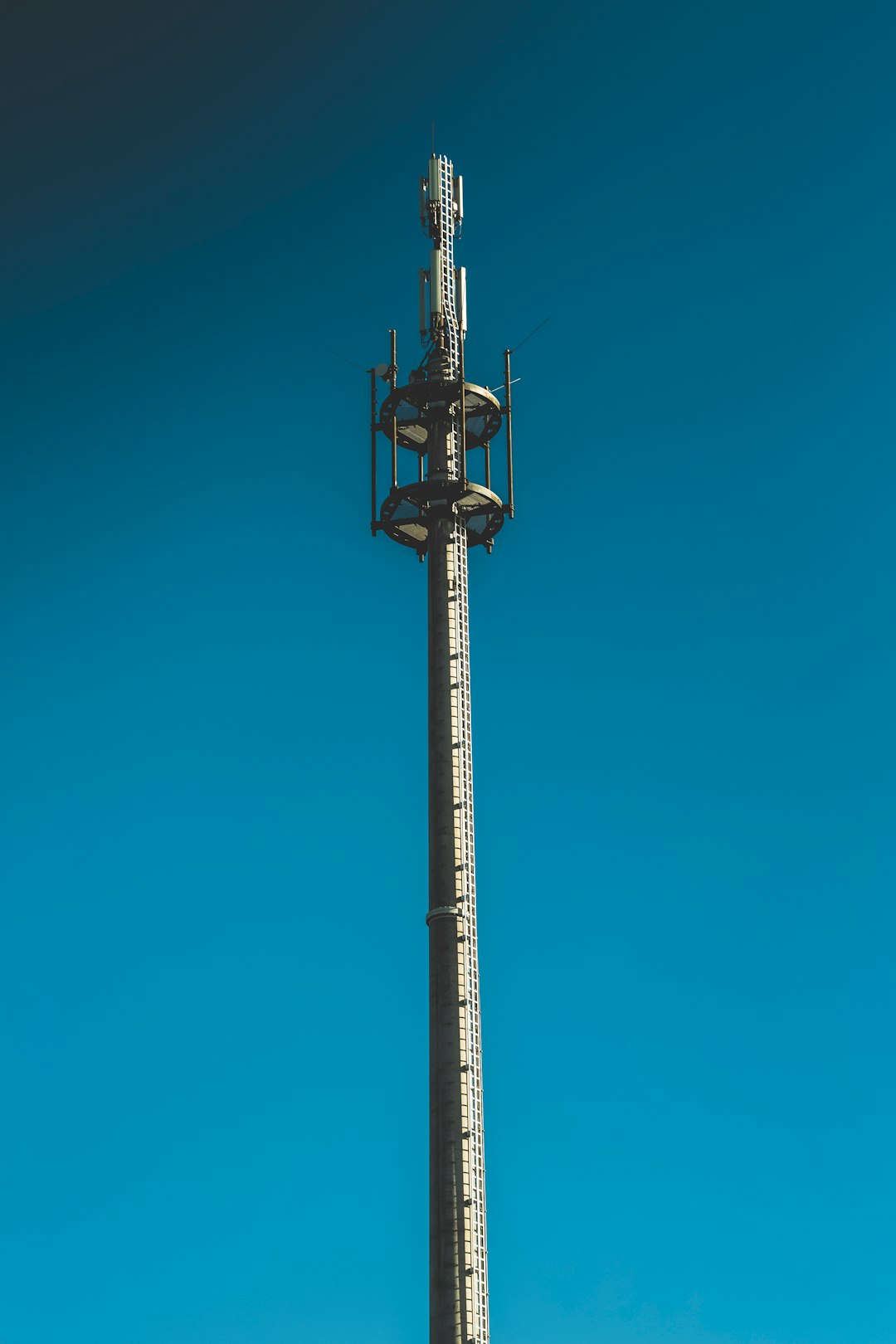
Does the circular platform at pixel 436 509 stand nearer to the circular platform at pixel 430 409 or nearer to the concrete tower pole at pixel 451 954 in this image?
the concrete tower pole at pixel 451 954

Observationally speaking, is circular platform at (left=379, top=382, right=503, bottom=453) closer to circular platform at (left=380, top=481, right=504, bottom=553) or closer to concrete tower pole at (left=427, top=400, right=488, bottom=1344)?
concrete tower pole at (left=427, top=400, right=488, bottom=1344)

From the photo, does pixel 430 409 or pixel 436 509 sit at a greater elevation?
pixel 430 409

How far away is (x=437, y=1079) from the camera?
6256 cm

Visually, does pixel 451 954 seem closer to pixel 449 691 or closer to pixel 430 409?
pixel 449 691

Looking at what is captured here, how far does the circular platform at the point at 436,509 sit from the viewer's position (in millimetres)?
72375

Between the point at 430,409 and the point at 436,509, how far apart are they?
172 inches

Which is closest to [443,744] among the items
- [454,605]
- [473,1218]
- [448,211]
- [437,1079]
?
[454,605]

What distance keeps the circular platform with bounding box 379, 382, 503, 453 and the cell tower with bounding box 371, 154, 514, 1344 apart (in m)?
0.04

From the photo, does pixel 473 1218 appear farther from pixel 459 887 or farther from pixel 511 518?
pixel 511 518

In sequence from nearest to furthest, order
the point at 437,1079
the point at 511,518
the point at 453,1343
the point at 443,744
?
the point at 453,1343, the point at 437,1079, the point at 443,744, the point at 511,518

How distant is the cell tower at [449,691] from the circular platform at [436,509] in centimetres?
4

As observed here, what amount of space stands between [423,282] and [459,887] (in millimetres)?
25986

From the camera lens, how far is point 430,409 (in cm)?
7450

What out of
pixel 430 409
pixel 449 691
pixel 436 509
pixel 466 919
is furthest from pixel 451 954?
pixel 430 409
